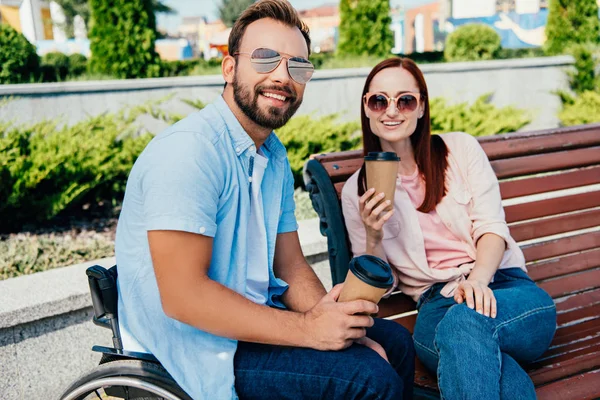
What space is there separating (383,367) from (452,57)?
42.6ft

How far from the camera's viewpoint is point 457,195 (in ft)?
8.83

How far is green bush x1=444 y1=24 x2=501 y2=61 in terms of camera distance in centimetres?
1370

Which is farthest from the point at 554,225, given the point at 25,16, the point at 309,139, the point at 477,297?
the point at 25,16

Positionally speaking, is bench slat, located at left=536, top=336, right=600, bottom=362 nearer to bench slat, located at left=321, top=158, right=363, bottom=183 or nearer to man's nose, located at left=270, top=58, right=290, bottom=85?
bench slat, located at left=321, top=158, right=363, bottom=183

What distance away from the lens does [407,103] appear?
265 cm

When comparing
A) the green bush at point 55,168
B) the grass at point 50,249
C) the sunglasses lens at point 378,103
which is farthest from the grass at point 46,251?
the sunglasses lens at point 378,103

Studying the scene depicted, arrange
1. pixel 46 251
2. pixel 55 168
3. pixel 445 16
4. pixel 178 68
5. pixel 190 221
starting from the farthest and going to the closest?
pixel 445 16 < pixel 178 68 < pixel 55 168 < pixel 46 251 < pixel 190 221

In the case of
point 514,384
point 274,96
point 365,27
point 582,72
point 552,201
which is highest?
point 365,27

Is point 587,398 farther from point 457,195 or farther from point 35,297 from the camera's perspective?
point 35,297

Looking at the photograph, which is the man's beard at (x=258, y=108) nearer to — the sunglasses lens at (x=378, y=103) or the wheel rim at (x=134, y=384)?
the sunglasses lens at (x=378, y=103)

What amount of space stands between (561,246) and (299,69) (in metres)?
1.84

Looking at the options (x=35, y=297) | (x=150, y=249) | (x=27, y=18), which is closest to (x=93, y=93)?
(x=35, y=297)

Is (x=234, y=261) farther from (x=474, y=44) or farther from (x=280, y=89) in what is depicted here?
(x=474, y=44)

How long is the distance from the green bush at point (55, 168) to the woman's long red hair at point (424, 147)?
2.57 meters
